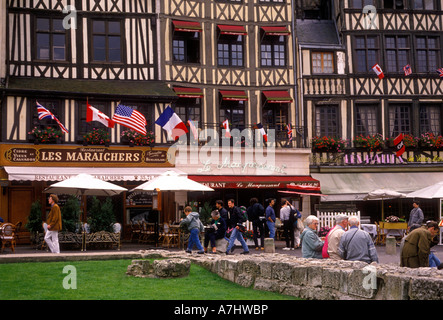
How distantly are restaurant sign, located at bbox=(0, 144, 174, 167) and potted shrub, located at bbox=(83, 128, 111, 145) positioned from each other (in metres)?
0.22

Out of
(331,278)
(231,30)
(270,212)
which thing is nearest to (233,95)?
Result: (231,30)

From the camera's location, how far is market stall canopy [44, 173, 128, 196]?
52.4 ft

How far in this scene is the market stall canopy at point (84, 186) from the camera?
16.0 meters

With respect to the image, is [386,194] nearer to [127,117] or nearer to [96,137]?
[127,117]

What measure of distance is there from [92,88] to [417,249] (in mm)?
14193

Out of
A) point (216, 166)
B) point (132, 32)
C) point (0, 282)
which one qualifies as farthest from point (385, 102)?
point (0, 282)

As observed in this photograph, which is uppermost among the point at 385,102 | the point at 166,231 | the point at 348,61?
the point at 348,61

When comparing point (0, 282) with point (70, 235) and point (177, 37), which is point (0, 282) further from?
point (177, 37)

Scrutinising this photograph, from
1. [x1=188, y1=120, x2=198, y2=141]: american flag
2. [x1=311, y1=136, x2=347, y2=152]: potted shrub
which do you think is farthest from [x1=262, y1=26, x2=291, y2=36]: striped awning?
[x1=188, y1=120, x2=198, y2=141]: american flag

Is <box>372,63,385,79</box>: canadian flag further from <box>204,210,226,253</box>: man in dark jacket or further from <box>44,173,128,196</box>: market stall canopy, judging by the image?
<box>44,173,128,196</box>: market stall canopy

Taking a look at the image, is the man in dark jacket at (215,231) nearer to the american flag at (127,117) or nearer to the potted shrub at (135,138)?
the american flag at (127,117)

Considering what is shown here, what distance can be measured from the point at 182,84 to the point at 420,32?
9948 mm

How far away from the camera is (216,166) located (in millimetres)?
22078
